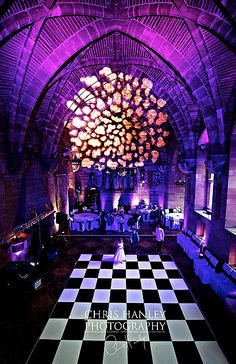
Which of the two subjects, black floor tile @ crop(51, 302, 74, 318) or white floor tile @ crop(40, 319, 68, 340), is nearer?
white floor tile @ crop(40, 319, 68, 340)

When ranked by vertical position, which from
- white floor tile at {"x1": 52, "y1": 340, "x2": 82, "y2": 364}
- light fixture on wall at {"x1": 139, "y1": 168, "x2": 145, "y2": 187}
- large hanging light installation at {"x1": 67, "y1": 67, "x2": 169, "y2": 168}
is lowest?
white floor tile at {"x1": 52, "y1": 340, "x2": 82, "y2": 364}

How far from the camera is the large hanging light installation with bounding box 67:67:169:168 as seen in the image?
30.1 feet

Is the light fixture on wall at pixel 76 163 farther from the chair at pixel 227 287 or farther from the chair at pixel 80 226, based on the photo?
the chair at pixel 227 287

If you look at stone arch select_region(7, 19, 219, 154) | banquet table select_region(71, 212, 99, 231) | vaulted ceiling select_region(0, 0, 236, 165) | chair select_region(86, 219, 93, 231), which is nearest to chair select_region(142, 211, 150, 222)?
banquet table select_region(71, 212, 99, 231)

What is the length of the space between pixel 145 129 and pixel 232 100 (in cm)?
667

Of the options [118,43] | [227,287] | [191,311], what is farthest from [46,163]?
[227,287]

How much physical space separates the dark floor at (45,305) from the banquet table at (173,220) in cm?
250

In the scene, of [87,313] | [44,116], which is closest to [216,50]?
[44,116]

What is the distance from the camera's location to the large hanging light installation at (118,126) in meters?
9.18

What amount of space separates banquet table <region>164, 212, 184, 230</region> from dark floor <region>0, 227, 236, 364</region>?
2.50m

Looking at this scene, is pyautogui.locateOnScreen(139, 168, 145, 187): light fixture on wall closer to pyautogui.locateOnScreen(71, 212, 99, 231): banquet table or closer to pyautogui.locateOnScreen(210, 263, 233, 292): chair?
pyautogui.locateOnScreen(71, 212, 99, 231): banquet table

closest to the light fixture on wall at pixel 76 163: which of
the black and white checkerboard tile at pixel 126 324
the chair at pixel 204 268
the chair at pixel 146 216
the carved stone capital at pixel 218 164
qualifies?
the chair at pixel 146 216

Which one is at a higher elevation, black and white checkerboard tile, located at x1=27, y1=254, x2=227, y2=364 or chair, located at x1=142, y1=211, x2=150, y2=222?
chair, located at x1=142, y1=211, x2=150, y2=222

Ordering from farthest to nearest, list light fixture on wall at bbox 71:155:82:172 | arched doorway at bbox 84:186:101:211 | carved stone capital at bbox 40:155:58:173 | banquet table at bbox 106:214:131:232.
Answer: arched doorway at bbox 84:186:101:211 → light fixture on wall at bbox 71:155:82:172 → banquet table at bbox 106:214:131:232 → carved stone capital at bbox 40:155:58:173
